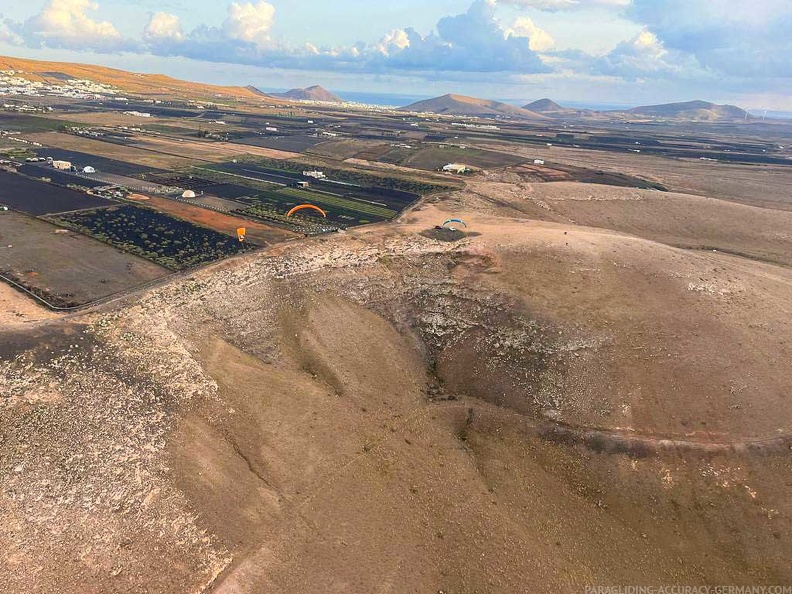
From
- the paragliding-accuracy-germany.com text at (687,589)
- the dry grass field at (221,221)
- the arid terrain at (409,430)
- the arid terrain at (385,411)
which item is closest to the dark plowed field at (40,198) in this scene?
the arid terrain at (385,411)

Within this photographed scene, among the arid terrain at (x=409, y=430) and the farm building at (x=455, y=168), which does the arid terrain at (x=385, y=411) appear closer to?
the arid terrain at (x=409, y=430)

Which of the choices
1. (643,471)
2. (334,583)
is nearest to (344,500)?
(334,583)

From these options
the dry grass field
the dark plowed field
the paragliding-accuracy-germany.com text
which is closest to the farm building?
the dry grass field

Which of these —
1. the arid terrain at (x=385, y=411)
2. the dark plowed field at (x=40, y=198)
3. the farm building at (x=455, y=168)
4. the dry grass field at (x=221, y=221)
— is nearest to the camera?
the arid terrain at (x=385, y=411)

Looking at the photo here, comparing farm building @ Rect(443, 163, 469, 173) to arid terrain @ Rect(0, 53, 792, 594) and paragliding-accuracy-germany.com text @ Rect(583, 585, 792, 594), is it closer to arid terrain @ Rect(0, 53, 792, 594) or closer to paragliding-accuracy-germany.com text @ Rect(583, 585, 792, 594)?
arid terrain @ Rect(0, 53, 792, 594)

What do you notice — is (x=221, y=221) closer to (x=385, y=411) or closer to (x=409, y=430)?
(x=385, y=411)

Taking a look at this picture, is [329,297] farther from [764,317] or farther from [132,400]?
[764,317]

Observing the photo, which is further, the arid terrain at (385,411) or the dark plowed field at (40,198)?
the dark plowed field at (40,198)

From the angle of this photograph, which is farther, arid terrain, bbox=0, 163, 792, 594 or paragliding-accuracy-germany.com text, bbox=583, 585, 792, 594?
paragliding-accuracy-germany.com text, bbox=583, 585, 792, 594
